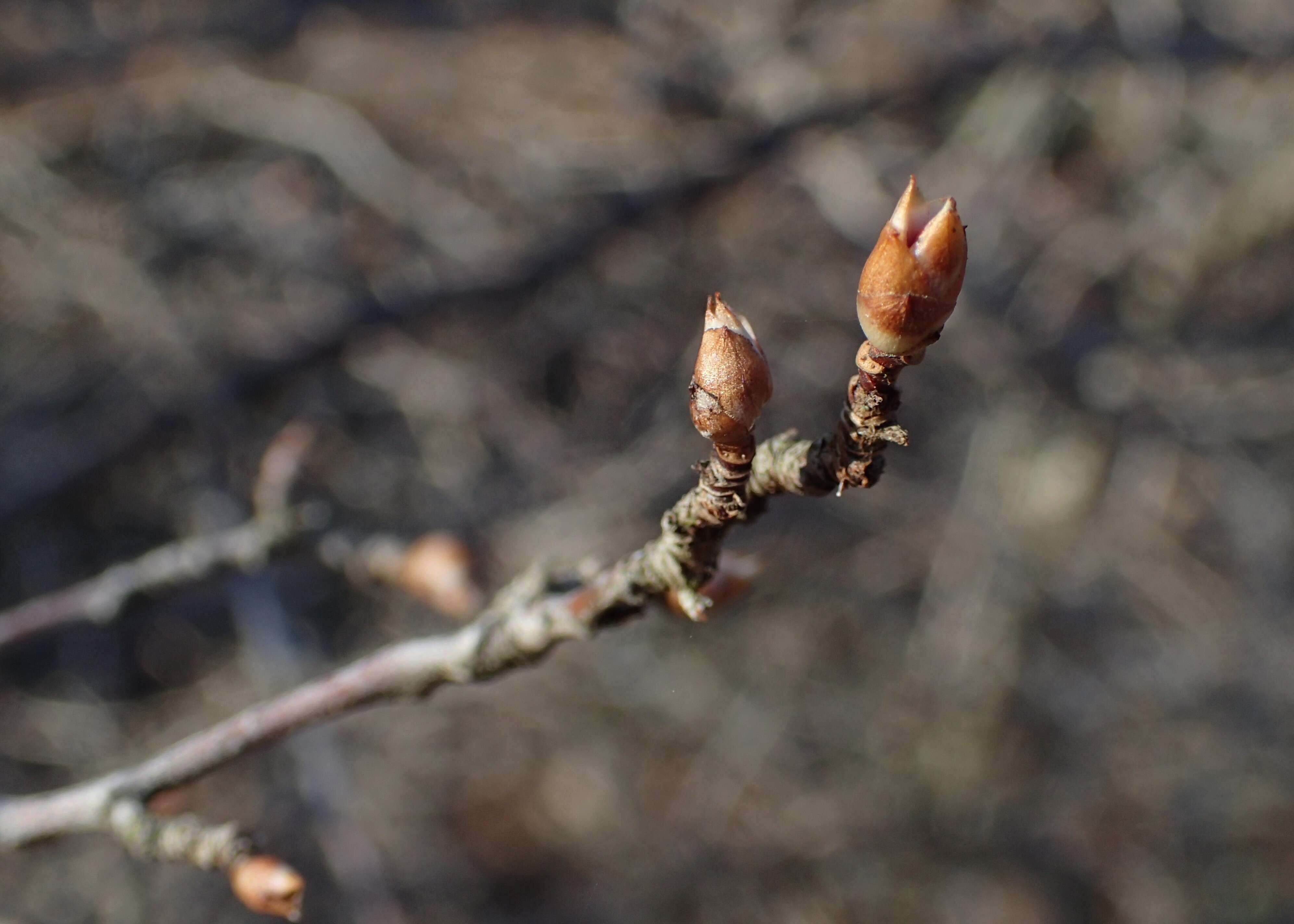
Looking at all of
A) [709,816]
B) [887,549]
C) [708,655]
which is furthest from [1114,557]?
[709,816]

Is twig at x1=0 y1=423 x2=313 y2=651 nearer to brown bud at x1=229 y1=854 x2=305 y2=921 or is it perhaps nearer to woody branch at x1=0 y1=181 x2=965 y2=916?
woody branch at x1=0 y1=181 x2=965 y2=916

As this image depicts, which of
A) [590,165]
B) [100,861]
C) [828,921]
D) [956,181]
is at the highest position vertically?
[956,181]

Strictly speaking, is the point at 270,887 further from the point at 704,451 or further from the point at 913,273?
→ the point at 704,451

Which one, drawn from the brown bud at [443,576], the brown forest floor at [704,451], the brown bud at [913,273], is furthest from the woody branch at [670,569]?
the brown forest floor at [704,451]

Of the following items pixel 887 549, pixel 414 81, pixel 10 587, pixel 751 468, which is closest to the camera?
pixel 751 468

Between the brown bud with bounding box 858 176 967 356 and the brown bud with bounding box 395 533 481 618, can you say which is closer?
the brown bud with bounding box 858 176 967 356

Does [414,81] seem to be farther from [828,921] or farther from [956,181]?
[828,921]

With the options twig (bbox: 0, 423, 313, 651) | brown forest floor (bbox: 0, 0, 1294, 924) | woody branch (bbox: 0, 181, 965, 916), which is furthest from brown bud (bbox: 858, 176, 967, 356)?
brown forest floor (bbox: 0, 0, 1294, 924)
